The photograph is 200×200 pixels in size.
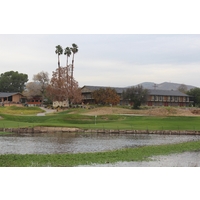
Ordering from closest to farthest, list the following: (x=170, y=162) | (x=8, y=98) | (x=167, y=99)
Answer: (x=170, y=162) < (x=8, y=98) < (x=167, y=99)

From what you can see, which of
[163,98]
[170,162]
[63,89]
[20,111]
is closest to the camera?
[170,162]

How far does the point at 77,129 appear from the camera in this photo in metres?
44.4

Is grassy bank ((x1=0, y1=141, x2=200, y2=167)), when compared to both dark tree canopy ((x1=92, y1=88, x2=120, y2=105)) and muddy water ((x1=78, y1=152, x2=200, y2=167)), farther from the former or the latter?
dark tree canopy ((x1=92, y1=88, x2=120, y2=105))

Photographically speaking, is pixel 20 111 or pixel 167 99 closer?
pixel 20 111

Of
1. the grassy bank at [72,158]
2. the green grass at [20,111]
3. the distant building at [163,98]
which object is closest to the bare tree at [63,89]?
the green grass at [20,111]

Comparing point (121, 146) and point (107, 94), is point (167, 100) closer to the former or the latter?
point (107, 94)

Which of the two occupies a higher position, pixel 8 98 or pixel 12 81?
pixel 12 81

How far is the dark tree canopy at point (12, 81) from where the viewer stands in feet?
436

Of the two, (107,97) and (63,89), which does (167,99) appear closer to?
(107,97)

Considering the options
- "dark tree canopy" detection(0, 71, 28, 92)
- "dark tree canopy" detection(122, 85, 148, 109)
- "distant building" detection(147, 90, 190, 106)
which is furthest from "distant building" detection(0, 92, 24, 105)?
"distant building" detection(147, 90, 190, 106)

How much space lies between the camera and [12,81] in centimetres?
13612

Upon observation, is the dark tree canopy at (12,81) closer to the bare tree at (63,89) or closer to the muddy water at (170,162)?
the bare tree at (63,89)

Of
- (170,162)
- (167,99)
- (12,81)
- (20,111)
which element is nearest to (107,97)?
(20,111)
